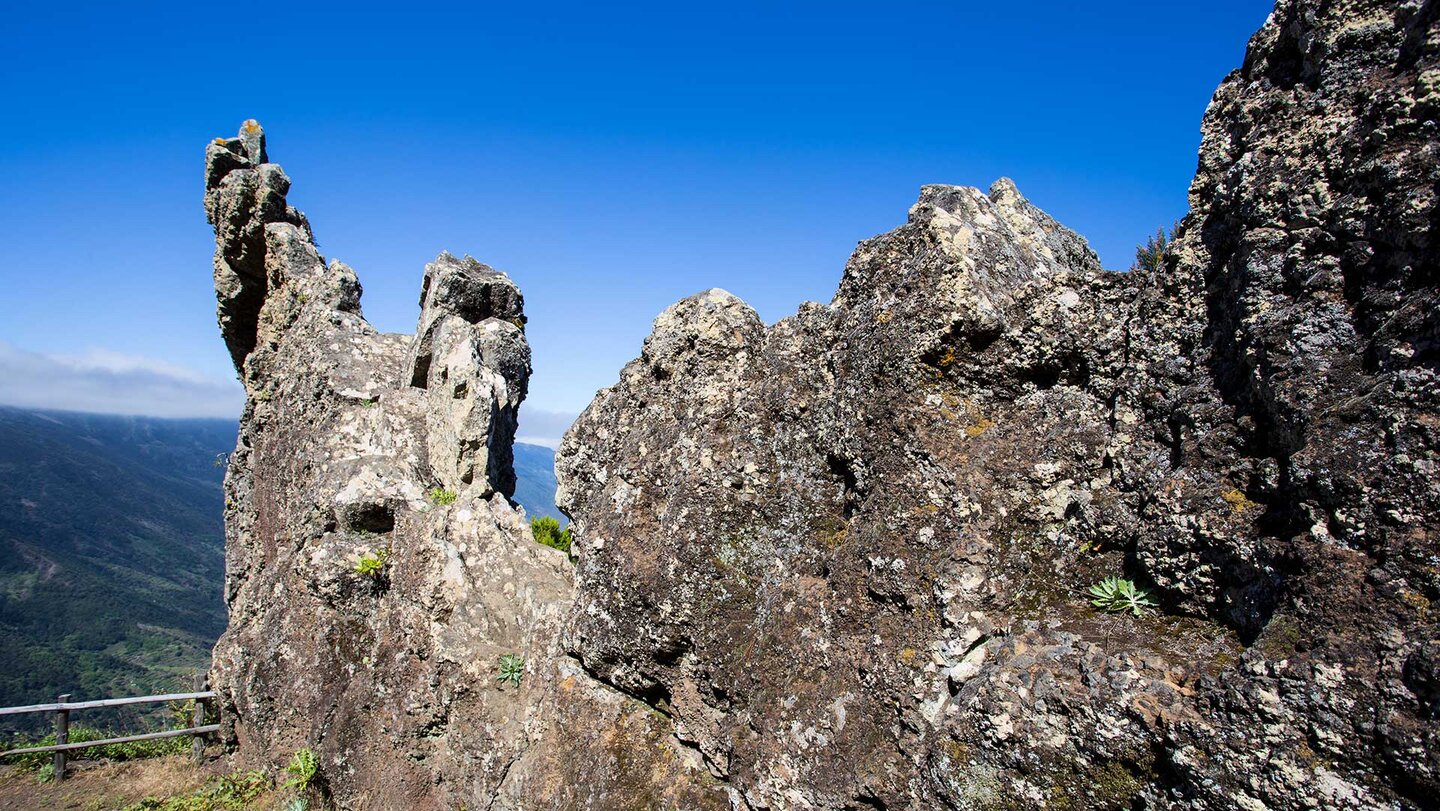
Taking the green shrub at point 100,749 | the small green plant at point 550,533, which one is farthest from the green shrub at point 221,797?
the small green plant at point 550,533

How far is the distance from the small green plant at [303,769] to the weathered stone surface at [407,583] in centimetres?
19

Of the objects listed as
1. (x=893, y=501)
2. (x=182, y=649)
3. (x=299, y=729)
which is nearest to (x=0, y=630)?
(x=182, y=649)

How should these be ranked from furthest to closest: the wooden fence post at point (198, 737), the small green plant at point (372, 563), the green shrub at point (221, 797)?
the wooden fence post at point (198, 737)
the green shrub at point (221, 797)
the small green plant at point (372, 563)

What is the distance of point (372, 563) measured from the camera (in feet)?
42.8

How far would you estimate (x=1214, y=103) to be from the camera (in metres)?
7.14

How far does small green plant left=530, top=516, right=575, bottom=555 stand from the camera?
46.1 ft

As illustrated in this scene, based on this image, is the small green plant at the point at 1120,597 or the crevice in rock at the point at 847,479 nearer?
the small green plant at the point at 1120,597

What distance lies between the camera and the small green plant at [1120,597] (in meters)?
6.22

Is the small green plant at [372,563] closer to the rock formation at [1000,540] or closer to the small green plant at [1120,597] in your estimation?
the rock formation at [1000,540]

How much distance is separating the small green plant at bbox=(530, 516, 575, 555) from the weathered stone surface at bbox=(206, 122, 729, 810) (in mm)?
993

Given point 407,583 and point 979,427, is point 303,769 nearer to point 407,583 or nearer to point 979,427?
point 407,583

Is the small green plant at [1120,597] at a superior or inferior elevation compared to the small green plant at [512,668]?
superior

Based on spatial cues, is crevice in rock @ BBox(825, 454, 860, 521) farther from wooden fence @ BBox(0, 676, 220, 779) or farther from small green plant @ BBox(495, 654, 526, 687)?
wooden fence @ BBox(0, 676, 220, 779)

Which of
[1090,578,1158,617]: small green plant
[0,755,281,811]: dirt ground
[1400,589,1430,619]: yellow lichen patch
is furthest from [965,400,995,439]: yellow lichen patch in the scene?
[0,755,281,811]: dirt ground
